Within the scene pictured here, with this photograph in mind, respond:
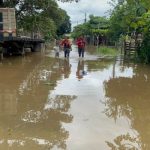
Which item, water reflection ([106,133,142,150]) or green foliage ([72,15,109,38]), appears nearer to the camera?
water reflection ([106,133,142,150])

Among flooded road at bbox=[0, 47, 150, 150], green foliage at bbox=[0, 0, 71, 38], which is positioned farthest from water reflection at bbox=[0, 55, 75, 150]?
green foliage at bbox=[0, 0, 71, 38]

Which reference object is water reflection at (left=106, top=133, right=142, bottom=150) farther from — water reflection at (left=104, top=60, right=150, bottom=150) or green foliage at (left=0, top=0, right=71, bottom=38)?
green foliage at (left=0, top=0, right=71, bottom=38)

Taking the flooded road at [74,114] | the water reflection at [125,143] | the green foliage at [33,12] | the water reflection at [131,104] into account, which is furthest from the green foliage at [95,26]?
the water reflection at [125,143]

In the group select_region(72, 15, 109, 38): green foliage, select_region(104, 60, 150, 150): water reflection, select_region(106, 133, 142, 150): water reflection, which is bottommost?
select_region(106, 133, 142, 150): water reflection

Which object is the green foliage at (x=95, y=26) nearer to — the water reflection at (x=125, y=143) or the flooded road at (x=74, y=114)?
the flooded road at (x=74, y=114)

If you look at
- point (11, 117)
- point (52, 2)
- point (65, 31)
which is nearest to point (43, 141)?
point (11, 117)

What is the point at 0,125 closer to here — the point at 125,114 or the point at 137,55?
the point at 125,114

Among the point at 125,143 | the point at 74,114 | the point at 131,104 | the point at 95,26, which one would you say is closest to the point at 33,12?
the point at 131,104

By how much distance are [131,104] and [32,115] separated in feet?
10.3

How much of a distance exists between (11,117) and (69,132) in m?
1.84

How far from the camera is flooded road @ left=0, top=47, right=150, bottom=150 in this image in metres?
7.52

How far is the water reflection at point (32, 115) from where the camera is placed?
7.50 meters

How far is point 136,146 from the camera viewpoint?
7.35m

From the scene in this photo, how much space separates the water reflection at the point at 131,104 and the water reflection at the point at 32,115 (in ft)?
3.65
